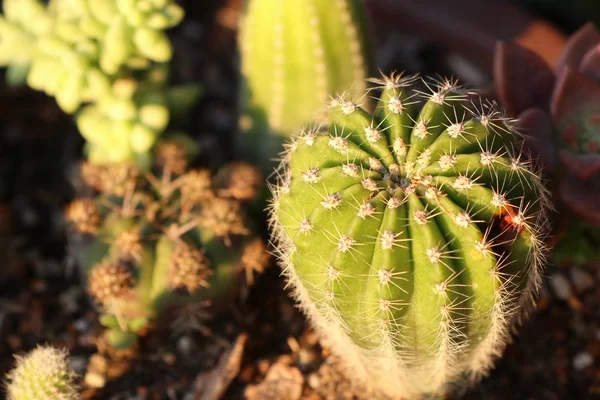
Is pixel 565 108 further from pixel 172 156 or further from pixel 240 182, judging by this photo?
pixel 172 156

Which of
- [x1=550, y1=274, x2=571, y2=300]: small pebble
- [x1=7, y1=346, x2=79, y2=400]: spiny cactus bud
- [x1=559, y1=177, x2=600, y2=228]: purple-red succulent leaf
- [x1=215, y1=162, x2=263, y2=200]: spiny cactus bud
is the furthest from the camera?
[x1=550, y1=274, x2=571, y2=300]: small pebble

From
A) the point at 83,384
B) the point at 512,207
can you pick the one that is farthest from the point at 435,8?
the point at 83,384

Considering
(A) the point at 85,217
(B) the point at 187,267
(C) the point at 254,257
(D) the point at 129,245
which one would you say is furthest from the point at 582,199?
(A) the point at 85,217

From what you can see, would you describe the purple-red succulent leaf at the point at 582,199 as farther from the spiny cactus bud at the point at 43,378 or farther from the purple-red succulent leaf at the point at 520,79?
the spiny cactus bud at the point at 43,378

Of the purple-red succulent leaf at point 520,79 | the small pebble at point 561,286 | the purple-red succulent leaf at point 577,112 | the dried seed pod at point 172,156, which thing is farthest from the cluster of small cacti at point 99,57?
the small pebble at point 561,286

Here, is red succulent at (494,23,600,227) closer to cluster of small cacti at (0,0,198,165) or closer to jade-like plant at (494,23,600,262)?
jade-like plant at (494,23,600,262)

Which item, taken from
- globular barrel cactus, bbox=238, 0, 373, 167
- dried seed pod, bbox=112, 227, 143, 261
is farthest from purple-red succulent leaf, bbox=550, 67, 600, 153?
dried seed pod, bbox=112, 227, 143, 261
